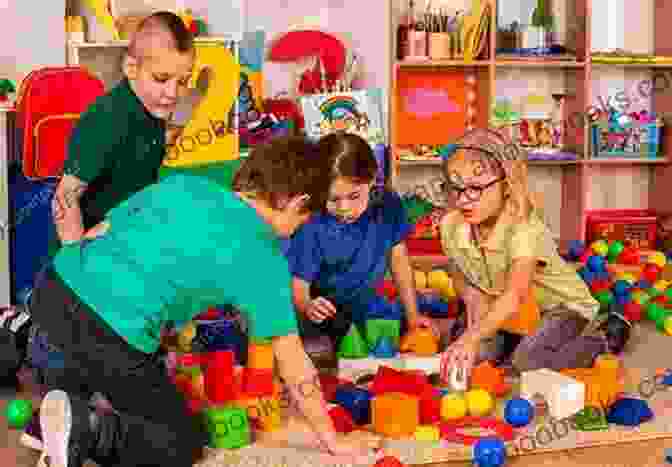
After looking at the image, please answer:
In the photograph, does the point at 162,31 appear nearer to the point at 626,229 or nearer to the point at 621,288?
the point at 621,288

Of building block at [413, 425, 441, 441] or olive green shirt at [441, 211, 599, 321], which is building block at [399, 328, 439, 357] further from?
building block at [413, 425, 441, 441]

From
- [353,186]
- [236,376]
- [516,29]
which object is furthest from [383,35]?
[236,376]

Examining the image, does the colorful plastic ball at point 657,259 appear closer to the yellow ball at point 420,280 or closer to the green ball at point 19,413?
the yellow ball at point 420,280

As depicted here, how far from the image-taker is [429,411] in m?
1.68

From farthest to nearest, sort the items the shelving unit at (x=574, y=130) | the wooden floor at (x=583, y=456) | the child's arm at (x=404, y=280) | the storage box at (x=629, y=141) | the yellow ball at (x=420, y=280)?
the storage box at (x=629, y=141), the shelving unit at (x=574, y=130), the yellow ball at (x=420, y=280), the child's arm at (x=404, y=280), the wooden floor at (x=583, y=456)

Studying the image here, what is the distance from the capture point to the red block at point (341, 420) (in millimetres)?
1610

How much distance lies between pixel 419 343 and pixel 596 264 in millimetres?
967

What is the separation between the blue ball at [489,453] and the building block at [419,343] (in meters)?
0.53

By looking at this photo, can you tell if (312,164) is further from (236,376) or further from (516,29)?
(516,29)

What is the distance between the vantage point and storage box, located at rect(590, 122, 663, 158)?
341 cm

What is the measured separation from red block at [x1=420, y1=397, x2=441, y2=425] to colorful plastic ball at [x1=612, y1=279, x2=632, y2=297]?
0.98 meters

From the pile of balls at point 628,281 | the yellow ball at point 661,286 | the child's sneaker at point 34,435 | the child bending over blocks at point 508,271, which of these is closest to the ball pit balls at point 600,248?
the pile of balls at point 628,281

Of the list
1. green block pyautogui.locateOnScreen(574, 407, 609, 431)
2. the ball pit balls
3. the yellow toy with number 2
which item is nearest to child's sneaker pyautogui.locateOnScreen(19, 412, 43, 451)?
green block pyautogui.locateOnScreen(574, 407, 609, 431)

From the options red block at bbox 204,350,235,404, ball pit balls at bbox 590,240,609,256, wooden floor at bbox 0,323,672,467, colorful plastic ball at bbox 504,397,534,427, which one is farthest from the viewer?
ball pit balls at bbox 590,240,609,256
